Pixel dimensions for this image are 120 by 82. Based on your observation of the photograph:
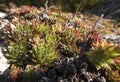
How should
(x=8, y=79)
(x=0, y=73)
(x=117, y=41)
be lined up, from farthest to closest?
(x=117, y=41) → (x=0, y=73) → (x=8, y=79)

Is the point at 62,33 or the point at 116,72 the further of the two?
the point at 62,33

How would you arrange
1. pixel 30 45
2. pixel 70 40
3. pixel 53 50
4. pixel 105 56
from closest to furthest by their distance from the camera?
1. pixel 105 56
2. pixel 53 50
3. pixel 30 45
4. pixel 70 40

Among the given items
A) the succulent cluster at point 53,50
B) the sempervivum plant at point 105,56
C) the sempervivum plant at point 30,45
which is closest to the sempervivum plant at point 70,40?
the succulent cluster at point 53,50

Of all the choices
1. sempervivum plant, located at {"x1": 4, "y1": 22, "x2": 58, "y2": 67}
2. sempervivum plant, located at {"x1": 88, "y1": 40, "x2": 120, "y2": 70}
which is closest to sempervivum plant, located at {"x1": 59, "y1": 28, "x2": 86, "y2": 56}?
sempervivum plant, located at {"x1": 4, "y1": 22, "x2": 58, "y2": 67}

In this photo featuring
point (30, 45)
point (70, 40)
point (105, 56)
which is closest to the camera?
point (105, 56)

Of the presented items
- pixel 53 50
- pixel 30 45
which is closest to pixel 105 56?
pixel 53 50

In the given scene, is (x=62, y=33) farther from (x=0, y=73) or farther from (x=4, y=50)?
(x=0, y=73)

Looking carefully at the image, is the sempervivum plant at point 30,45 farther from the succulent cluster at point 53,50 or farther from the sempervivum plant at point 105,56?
the sempervivum plant at point 105,56

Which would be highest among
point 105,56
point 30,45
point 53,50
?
point 105,56

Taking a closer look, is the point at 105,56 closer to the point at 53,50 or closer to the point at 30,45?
the point at 53,50

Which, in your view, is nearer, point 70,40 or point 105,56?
point 105,56

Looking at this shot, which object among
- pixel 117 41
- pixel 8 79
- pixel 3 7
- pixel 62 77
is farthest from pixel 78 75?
pixel 3 7
